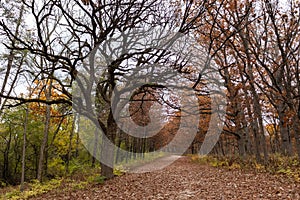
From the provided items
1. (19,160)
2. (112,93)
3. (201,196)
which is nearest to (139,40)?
(112,93)

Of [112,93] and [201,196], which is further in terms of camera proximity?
[112,93]

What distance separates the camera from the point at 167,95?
45.1ft

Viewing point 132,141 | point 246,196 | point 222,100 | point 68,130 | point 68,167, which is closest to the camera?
point 246,196

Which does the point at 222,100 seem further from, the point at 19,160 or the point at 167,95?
the point at 19,160

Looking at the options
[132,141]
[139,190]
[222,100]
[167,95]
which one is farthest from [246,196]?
[132,141]

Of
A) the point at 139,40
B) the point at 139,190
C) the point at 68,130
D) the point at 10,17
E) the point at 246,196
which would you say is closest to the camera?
the point at 246,196

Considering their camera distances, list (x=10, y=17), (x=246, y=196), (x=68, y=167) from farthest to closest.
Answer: (x=68, y=167)
(x=10, y=17)
(x=246, y=196)

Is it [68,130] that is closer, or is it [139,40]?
[139,40]

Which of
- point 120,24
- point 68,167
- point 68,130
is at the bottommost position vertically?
point 68,167

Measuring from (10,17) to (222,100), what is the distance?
48.3 feet

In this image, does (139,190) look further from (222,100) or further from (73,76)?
(222,100)

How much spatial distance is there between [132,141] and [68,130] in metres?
12.7

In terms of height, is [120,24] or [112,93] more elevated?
[120,24]

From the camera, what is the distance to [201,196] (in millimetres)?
7324
